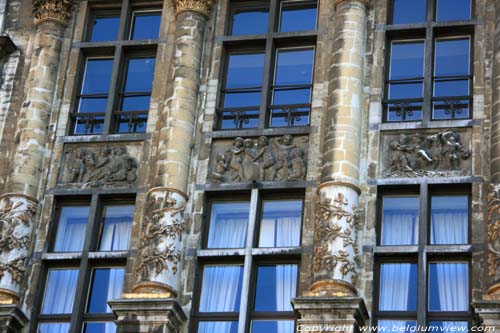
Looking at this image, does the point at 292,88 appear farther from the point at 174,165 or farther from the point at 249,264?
the point at 249,264

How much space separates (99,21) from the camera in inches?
1280

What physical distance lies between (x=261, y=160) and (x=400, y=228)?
3112mm

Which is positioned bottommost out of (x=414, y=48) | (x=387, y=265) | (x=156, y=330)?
(x=156, y=330)

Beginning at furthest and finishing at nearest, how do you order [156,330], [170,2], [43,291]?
[170,2] < [43,291] < [156,330]

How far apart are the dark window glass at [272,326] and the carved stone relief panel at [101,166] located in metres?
4.14

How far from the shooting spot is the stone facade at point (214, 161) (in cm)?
2750

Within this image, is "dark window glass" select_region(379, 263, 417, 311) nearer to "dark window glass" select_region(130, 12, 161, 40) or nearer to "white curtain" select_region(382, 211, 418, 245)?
"white curtain" select_region(382, 211, 418, 245)

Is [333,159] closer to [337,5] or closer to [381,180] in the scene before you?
[381,180]

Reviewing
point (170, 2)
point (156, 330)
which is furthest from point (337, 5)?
point (156, 330)

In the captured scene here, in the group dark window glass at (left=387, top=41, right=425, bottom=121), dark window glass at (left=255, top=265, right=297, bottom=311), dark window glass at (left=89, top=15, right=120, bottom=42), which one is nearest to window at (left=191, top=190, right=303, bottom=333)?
dark window glass at (left=255, top=265, right=297, bottom=311)

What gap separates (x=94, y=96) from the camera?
31.4 m

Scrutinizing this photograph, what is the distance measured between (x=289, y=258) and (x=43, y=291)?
4.95m

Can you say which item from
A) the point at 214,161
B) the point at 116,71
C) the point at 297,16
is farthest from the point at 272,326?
the point at 297,16

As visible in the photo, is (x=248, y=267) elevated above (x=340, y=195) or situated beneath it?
situated beneath
